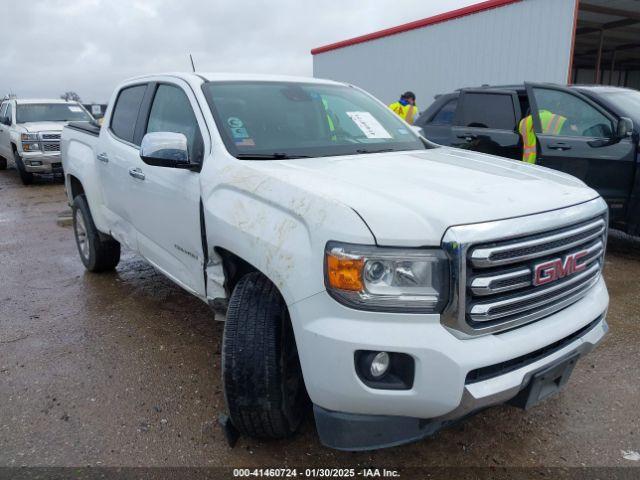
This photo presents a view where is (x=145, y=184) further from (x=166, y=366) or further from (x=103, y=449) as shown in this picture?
(x=103, y=449)

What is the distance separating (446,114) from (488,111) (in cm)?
63

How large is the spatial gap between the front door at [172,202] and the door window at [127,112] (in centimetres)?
27

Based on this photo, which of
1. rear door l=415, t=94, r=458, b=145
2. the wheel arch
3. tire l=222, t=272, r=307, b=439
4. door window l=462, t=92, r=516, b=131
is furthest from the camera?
rear door l=415, t=94, r=458, b=145

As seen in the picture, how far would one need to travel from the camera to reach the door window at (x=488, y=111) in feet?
20.2

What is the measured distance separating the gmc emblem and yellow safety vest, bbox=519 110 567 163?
12.4 feet

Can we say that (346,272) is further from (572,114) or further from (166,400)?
(572,114)

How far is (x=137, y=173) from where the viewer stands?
332 centimetres

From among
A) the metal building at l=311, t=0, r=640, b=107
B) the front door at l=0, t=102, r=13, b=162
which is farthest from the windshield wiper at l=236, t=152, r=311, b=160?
the front door at l=0, t=102, r=13, b=162

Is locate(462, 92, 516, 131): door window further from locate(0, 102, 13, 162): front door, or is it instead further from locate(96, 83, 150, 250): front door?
locate(0, 102, 13, 162): front door

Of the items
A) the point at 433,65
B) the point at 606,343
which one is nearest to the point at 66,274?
the point at 606,343

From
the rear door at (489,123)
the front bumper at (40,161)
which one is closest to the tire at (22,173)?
the front bumper at (40,161)

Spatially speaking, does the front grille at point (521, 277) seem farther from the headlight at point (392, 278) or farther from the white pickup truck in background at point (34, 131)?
the white pickup truck in background at point (34, 131)

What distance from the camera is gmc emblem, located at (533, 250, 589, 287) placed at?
6.45ft

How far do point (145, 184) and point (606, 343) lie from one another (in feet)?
10.5
